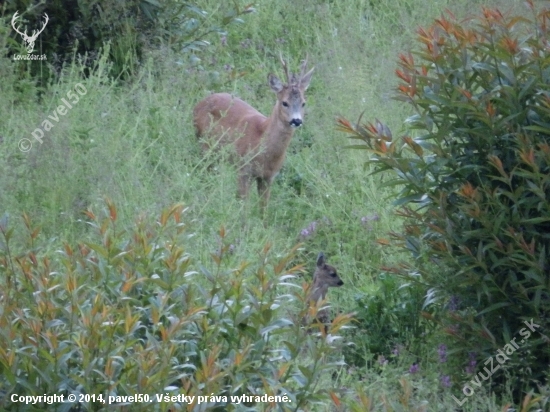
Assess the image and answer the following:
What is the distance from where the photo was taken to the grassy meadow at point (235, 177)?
5626 mm

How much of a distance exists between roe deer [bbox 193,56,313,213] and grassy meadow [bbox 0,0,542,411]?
17cm

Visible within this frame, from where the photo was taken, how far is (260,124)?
8789 millimetres

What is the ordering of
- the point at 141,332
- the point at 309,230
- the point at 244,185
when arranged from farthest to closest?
1. the point at 244,185
2. the point at 309,230
3. the point at 141,332

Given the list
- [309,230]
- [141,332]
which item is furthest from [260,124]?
[141,332]

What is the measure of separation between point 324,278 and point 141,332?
8.98 ft

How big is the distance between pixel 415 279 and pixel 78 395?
2.60 metres

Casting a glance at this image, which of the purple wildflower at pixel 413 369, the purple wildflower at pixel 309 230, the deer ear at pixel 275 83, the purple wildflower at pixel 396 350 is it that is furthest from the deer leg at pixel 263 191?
the purple wildflower at pixel 413 369

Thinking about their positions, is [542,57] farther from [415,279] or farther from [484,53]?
[415,279]

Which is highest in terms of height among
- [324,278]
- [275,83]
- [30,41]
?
[30,41]

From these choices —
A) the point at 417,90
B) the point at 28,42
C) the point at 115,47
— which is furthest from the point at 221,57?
the point at 417,90

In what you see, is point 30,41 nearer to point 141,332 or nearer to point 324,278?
point 324,278

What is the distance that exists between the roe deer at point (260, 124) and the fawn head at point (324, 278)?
1.89m

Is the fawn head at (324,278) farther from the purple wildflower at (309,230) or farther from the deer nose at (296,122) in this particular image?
the deer nose at (296,122)

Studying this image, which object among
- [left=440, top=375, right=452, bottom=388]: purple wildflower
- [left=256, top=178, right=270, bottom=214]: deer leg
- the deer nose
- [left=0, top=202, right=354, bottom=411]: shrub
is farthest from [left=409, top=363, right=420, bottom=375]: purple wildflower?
the deer nose
